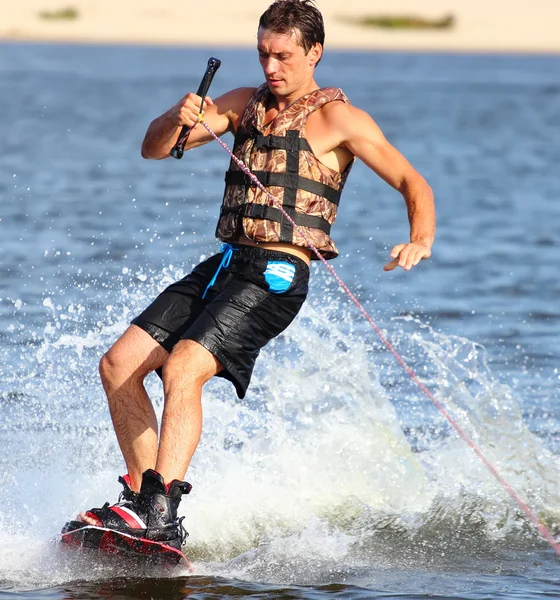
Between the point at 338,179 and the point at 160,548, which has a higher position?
the point at 338,179

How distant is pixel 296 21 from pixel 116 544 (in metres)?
2.56

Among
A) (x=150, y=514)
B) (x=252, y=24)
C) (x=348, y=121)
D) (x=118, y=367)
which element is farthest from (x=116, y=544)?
(x=252, y=24)

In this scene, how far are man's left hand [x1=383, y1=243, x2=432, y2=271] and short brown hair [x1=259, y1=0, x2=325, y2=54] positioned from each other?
110 cm

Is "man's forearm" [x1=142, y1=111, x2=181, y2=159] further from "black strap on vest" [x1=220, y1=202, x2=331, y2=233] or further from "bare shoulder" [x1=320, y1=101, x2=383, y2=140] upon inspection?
"bare shoulder" [x1=320, y1=101, x2=383, y2=140]

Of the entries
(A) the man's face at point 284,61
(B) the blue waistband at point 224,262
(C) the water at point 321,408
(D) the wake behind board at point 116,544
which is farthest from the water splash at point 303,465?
(A) the man's face at point 284,61

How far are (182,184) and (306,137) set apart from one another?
43.1ft

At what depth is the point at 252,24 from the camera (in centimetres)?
7300

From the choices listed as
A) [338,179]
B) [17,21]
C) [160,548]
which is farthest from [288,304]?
[17,21]

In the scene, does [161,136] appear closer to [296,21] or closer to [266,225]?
[266,225]

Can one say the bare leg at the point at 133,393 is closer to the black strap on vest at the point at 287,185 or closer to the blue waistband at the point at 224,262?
the blue waistband at the point at 224,262

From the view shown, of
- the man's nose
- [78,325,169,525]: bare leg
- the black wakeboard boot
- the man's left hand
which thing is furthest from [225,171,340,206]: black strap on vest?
the black wakeboard boot

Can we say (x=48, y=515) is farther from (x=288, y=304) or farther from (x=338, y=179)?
(x=338, y=179)

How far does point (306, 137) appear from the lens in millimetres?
5758

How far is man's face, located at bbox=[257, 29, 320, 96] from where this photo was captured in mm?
5672
